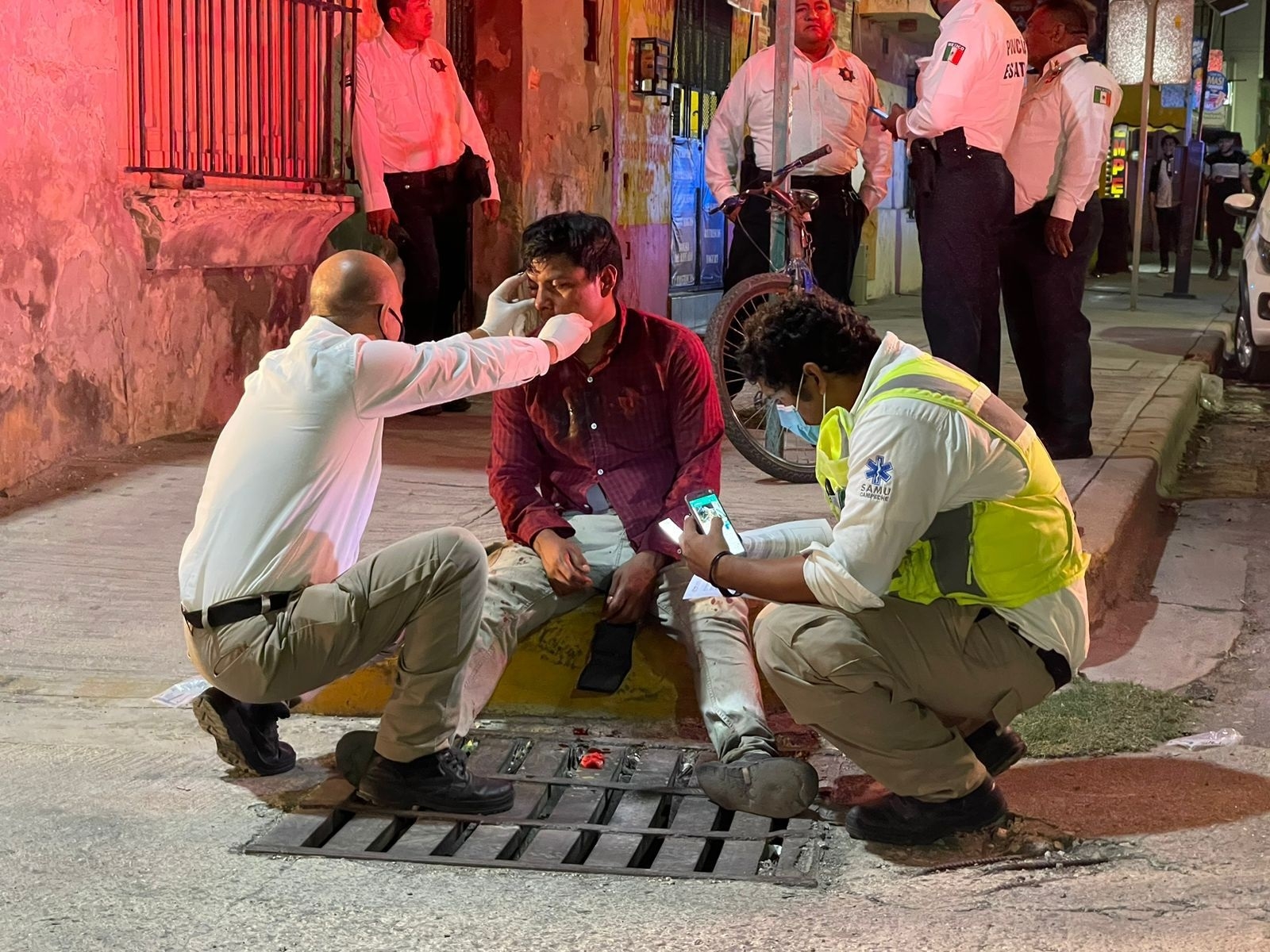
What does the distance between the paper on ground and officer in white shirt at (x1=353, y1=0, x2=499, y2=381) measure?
3.94 metres

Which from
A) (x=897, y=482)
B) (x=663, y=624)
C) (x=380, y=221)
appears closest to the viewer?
(x=897, y=482)

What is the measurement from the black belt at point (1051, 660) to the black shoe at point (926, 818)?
278 millimetres

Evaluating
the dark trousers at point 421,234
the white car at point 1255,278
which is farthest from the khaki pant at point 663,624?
the white car at point 1255,278

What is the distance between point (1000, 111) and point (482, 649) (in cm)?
382

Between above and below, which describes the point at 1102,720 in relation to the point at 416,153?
below

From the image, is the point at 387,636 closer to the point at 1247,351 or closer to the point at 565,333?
the point at 565,333

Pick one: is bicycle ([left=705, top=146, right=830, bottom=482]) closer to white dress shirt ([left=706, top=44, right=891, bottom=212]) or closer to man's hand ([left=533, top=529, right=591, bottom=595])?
white dress shirt ([left=706, top=44, right=891, bottom=212])

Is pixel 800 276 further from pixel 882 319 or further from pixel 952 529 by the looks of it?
pixel 882 319

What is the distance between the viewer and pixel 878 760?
138 inches

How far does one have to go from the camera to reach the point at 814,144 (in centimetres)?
831

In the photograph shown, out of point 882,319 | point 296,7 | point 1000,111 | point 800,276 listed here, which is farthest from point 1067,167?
point 882,319

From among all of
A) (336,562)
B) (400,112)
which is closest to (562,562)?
(336,562)

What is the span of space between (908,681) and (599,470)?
4.02 feet

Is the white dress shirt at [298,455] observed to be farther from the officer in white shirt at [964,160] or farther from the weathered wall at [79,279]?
the officer in white shirt at [964,160]
